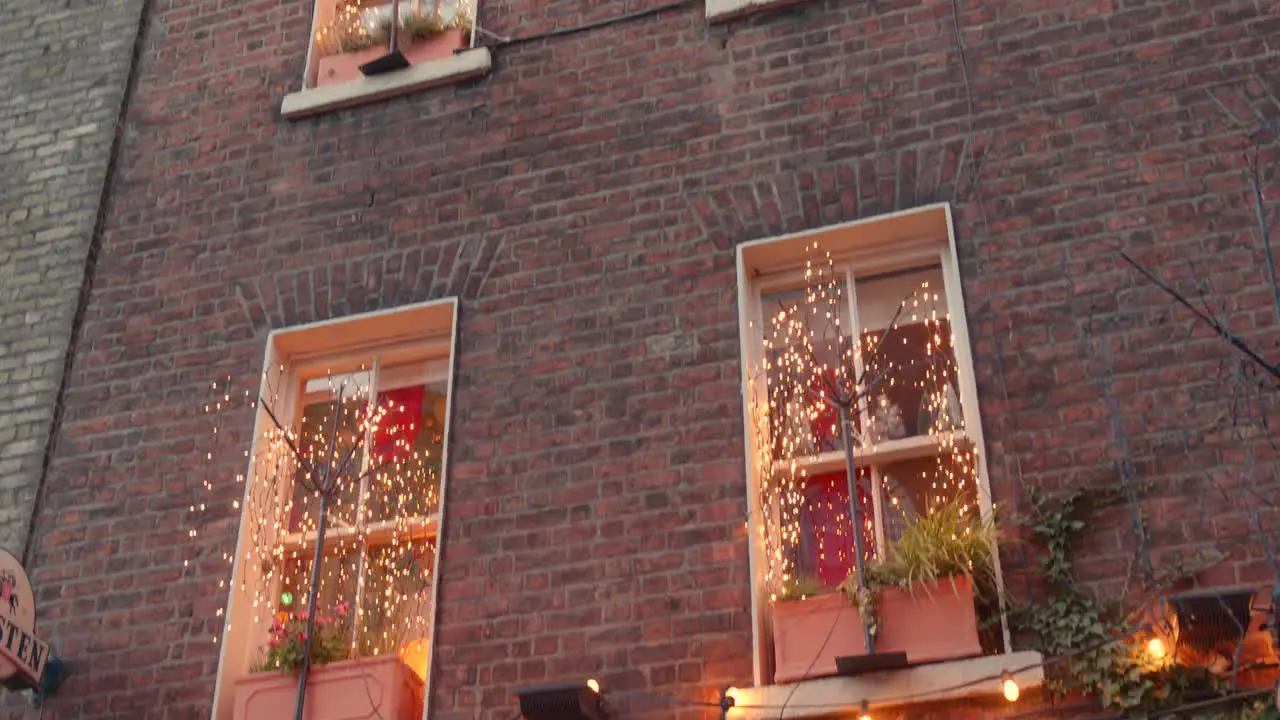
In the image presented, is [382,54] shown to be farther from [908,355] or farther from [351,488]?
[908,355]

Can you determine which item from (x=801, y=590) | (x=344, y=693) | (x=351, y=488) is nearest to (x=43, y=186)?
(x=351, y=488)

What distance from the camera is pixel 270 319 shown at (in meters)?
7.50

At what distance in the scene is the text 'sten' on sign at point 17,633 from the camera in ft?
20.6

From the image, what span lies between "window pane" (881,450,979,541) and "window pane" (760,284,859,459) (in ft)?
0.99

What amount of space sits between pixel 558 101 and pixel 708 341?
5.54 feet

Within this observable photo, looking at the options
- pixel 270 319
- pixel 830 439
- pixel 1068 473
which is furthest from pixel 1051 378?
pixel 270 319

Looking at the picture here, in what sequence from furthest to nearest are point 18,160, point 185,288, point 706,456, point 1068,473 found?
point 18,160 → point 185,288 → point 706,456 → point 1068,473

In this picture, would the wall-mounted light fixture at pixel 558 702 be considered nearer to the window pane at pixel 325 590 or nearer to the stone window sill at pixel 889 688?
the stone window sill at pixel 889 688

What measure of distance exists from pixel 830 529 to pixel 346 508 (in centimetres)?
216

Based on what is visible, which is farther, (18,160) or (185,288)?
(18,160)

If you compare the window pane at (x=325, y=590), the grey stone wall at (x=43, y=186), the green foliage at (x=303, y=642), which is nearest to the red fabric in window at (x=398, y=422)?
the window pane at (x=325, y=590)

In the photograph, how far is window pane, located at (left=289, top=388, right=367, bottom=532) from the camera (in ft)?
23.2

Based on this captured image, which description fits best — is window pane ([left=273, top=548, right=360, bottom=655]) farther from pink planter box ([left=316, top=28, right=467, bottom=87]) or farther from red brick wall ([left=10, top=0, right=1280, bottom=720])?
pink planter box ([left=316, top=28, right=467, bottom=87])

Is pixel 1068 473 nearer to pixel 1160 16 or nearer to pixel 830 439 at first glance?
pixel 830 439
